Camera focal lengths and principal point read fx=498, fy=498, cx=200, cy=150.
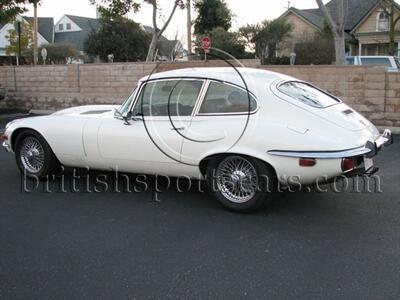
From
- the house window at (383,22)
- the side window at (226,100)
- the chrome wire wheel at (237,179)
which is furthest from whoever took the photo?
the house window at (383,22)

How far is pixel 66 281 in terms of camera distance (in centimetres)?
355

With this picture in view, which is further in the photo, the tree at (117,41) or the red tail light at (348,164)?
the tree at (117,41)

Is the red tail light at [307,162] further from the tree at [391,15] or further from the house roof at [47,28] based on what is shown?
the house roof at [47,28]

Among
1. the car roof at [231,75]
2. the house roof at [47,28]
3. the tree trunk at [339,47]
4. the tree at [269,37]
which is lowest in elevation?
the car roof at [231,75]

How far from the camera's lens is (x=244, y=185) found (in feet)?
16.3

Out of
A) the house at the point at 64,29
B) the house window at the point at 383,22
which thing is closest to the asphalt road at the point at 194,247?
the house window at the point at 383,22

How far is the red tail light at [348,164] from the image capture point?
453 centimetres

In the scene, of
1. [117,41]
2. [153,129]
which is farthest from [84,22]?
[153,129]

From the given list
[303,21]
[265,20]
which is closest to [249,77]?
[265,20]

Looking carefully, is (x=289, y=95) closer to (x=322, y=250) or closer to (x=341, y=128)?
(x=341, y=128)

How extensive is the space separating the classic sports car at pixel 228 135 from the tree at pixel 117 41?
35872mm

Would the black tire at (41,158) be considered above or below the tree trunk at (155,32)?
below

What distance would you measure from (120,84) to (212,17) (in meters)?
27.8

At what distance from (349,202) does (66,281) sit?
319cm
